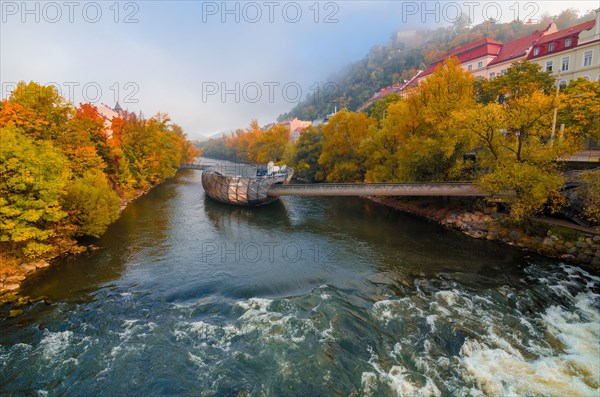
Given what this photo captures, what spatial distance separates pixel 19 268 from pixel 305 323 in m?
15.0

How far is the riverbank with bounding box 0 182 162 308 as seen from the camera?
13.2 metres

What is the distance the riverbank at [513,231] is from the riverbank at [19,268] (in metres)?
27.1

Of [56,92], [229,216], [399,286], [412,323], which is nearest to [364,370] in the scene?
[412,323]

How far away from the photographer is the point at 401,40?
181750 mm

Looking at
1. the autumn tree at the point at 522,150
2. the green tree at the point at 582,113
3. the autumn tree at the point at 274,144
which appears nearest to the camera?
the autumn tree at the point at 522,150

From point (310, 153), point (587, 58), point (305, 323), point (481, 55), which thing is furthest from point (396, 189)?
point (481, 55)

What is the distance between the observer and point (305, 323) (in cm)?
1180

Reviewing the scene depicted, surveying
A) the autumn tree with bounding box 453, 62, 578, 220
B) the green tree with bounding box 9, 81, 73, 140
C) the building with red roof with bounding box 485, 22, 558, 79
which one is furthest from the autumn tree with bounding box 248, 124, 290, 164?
the autumn tree with bounding box 453, 62, 578, 220

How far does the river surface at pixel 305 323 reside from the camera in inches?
356

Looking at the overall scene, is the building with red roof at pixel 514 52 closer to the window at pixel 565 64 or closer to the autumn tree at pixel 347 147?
the window at pixel 565 64

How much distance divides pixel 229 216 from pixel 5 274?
17.6 meters

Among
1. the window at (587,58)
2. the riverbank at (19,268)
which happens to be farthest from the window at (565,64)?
the riverbank at (19,268)

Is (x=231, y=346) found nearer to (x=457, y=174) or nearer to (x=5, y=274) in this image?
(x=5, y=274)

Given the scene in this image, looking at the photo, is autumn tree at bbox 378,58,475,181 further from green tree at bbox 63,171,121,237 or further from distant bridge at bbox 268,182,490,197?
green tree at bbox 63,171,121,237
